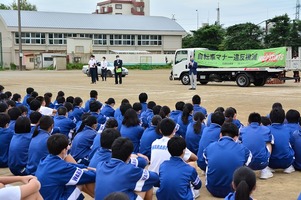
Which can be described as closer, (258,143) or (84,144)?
(258,143)

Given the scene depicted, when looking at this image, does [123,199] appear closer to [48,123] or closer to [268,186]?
[48,123]

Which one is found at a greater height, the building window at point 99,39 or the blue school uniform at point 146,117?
the building window at point 99,39

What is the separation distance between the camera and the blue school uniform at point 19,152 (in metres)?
5.96

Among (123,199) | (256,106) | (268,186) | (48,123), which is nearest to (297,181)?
(268,186)

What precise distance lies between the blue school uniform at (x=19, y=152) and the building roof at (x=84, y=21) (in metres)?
55.6

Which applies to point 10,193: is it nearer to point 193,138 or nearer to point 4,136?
point 4,136

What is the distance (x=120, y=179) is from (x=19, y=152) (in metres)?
2.76

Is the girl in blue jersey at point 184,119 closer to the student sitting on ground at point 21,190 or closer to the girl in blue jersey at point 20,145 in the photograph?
the girl in blue jersey at point 20,145

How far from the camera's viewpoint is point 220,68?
22.7 metres

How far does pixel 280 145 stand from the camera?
6.17m

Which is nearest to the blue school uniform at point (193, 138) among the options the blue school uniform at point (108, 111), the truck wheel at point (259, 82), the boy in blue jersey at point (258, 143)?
the boy in blue jersey at point (258, 143)

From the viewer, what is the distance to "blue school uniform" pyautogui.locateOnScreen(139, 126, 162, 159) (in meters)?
6.02

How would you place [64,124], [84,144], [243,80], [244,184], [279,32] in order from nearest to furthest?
1. [244,184]
2. [84,144]
3. [64,124]
4. [243,80]
5. [279,32]

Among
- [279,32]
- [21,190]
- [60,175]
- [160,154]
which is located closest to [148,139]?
[160,154]
